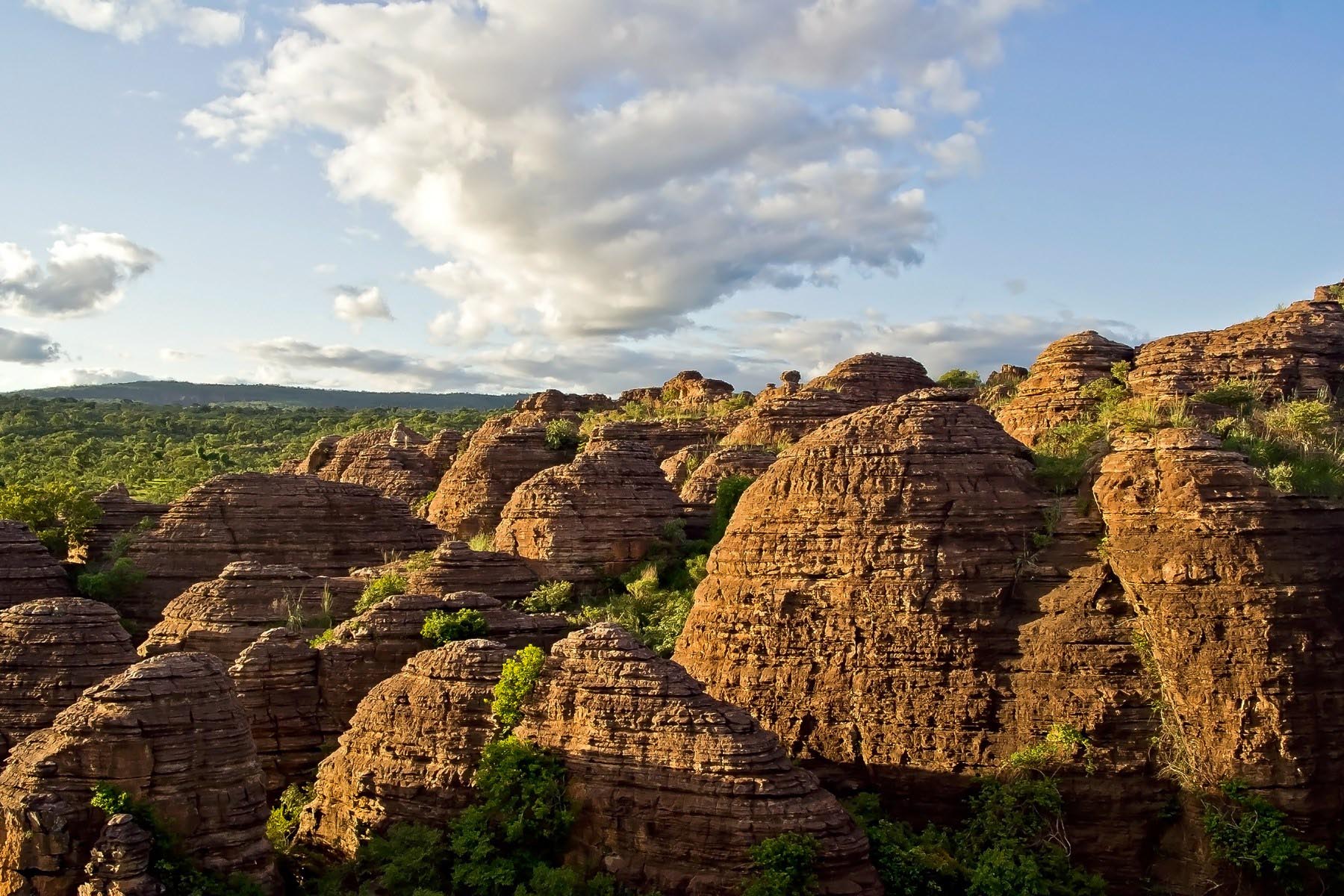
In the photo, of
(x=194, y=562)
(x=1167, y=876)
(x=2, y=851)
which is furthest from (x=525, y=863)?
(x=194, y=562)

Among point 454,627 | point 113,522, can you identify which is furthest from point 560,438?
point 454,627

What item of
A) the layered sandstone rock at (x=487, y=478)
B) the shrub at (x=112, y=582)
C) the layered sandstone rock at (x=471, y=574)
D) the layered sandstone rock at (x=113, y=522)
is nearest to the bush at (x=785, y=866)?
the layered sandstone rock at (x=471, y=574)

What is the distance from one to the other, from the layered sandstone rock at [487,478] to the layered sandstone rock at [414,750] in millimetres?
21103

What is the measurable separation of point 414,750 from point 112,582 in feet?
56.3

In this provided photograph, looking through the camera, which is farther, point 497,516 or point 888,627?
point 497,516

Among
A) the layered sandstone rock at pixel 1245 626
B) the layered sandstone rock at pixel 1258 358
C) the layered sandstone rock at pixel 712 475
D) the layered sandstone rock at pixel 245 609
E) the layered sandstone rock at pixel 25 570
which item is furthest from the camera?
the layered sandstone rock at pixel 712 475

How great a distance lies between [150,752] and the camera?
17.1 metres

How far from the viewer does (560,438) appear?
4819 cm

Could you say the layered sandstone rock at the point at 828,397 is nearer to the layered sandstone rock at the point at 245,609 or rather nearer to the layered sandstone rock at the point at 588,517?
the layered sandstone rock at the point at 588,517

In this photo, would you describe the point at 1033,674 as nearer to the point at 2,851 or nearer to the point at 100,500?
the point at 2,851

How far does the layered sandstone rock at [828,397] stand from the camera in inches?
1764

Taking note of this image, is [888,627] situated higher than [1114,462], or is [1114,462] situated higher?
[1114,462]

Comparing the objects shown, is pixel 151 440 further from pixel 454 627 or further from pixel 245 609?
pixel 454 627

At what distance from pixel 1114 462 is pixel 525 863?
39.5ft
